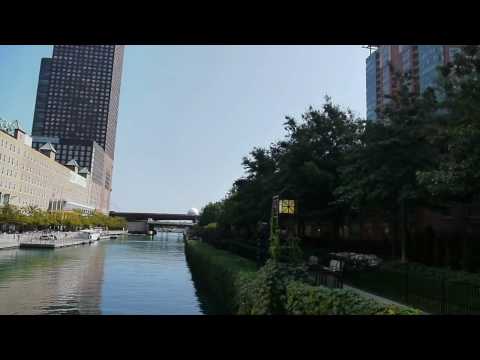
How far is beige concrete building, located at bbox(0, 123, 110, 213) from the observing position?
7806 cm

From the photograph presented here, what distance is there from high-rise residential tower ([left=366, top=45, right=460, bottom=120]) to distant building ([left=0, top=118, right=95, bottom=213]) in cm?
6932

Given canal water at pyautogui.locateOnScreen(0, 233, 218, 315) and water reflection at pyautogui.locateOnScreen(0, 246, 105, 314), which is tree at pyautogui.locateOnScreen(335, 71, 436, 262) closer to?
canal water at pyautogui.locateOnScreen(0, 233, 218, 315)

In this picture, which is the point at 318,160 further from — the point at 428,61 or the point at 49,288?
the point at 428,61

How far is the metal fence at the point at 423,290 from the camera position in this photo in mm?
10484

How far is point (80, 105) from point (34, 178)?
287 ft

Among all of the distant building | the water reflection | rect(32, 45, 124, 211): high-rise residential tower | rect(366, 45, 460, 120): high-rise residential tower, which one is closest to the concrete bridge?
rect(32, 45, 124, 211): high-rise residential tower

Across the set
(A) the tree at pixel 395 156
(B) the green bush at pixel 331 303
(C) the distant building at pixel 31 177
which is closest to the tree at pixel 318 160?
(A) the tree at pixel 395 156

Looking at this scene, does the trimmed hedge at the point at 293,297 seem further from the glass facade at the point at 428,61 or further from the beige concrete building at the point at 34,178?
the glass facade at the point at 428,61

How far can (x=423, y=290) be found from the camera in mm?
12852

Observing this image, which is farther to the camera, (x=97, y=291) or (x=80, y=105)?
(x=80, y=105)

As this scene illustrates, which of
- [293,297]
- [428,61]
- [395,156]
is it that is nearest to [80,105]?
[428,61]

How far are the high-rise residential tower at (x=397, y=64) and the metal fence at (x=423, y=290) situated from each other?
59.4 metres
